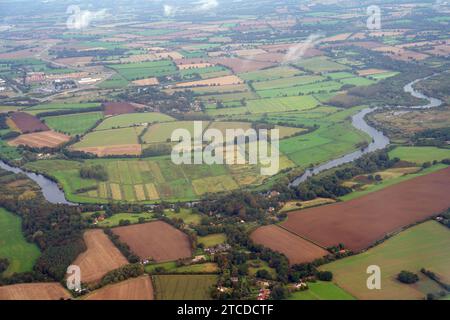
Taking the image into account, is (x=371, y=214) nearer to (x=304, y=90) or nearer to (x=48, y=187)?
(x=48, y=187)

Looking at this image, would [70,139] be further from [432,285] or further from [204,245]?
[432,285]

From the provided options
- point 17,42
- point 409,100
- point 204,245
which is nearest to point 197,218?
point 204,245

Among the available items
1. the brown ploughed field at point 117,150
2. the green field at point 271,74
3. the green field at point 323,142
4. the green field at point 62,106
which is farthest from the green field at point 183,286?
the green field at point 271,74

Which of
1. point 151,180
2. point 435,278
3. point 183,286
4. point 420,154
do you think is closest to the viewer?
point 435,278

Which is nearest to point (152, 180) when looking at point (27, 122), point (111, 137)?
point (111, 137)

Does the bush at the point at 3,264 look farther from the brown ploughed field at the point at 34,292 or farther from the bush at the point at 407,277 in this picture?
the bush at the point at 407,277
